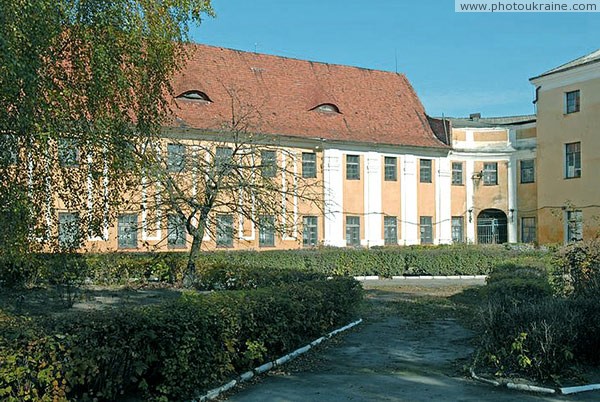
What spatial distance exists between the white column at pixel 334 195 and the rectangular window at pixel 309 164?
520 mm

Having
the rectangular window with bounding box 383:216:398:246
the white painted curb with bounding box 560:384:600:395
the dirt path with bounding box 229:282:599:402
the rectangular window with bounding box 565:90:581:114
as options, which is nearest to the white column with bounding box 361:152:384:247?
the rectangular window with bounding box 383:216:398:246

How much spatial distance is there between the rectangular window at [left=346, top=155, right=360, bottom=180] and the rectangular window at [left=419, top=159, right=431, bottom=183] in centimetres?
432

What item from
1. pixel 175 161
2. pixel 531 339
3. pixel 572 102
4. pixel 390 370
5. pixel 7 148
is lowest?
pixel 390 370

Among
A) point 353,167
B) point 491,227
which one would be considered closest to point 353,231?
point 353,167

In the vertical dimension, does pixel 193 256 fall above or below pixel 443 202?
below

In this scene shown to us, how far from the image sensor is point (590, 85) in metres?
35.5

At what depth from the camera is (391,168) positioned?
126 ft

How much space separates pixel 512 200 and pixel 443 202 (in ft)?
14.4

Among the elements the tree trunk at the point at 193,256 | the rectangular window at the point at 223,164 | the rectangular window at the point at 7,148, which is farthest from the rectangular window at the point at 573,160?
the rectangular window at the point at 7,148

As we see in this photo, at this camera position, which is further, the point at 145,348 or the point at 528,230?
the point at 528,230

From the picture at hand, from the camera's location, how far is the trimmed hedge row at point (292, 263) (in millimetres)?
20734

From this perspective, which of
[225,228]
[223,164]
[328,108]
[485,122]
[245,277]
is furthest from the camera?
[485,122]

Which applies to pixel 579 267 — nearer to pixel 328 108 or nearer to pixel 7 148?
pixel 7 148

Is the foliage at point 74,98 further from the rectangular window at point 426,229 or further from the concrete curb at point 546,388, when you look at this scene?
the rectangular window at point 426,229
